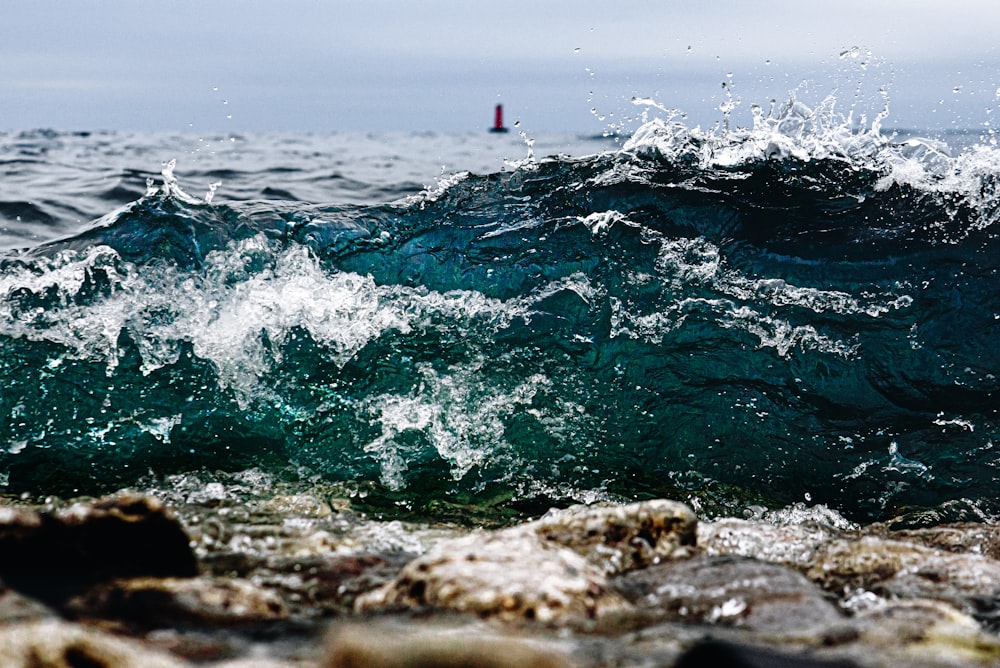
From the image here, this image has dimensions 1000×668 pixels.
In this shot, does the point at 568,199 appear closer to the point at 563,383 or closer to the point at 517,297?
the point at 517,297

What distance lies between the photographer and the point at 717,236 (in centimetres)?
605

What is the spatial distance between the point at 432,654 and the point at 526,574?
0.95 metres

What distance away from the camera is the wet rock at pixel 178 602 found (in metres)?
2.14

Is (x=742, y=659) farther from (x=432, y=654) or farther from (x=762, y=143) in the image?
(x=762, y=143)

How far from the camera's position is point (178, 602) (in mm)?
2303

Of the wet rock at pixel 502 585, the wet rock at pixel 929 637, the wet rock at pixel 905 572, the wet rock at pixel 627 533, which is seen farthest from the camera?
the wet rock at pixel 627 533

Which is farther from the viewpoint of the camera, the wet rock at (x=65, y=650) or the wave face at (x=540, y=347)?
the wave face at (x=540, y=347)

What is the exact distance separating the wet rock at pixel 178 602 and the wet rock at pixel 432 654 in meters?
0.77

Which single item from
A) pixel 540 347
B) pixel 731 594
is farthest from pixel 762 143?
pixel 731 594

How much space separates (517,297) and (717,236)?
1.46 m

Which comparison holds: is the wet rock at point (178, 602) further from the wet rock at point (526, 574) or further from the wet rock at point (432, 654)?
the wet rock at point (432, 654)

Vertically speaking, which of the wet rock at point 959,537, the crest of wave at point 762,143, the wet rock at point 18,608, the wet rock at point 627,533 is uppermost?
the crest of wave at point 762,143

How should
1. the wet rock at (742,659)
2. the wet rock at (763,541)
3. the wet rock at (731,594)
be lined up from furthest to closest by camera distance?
the wet rock at (763,541)
the wet rock at (731,594)
the wet rock at (742,659)

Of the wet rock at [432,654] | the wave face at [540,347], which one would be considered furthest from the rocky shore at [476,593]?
the wave face at [540,347]
